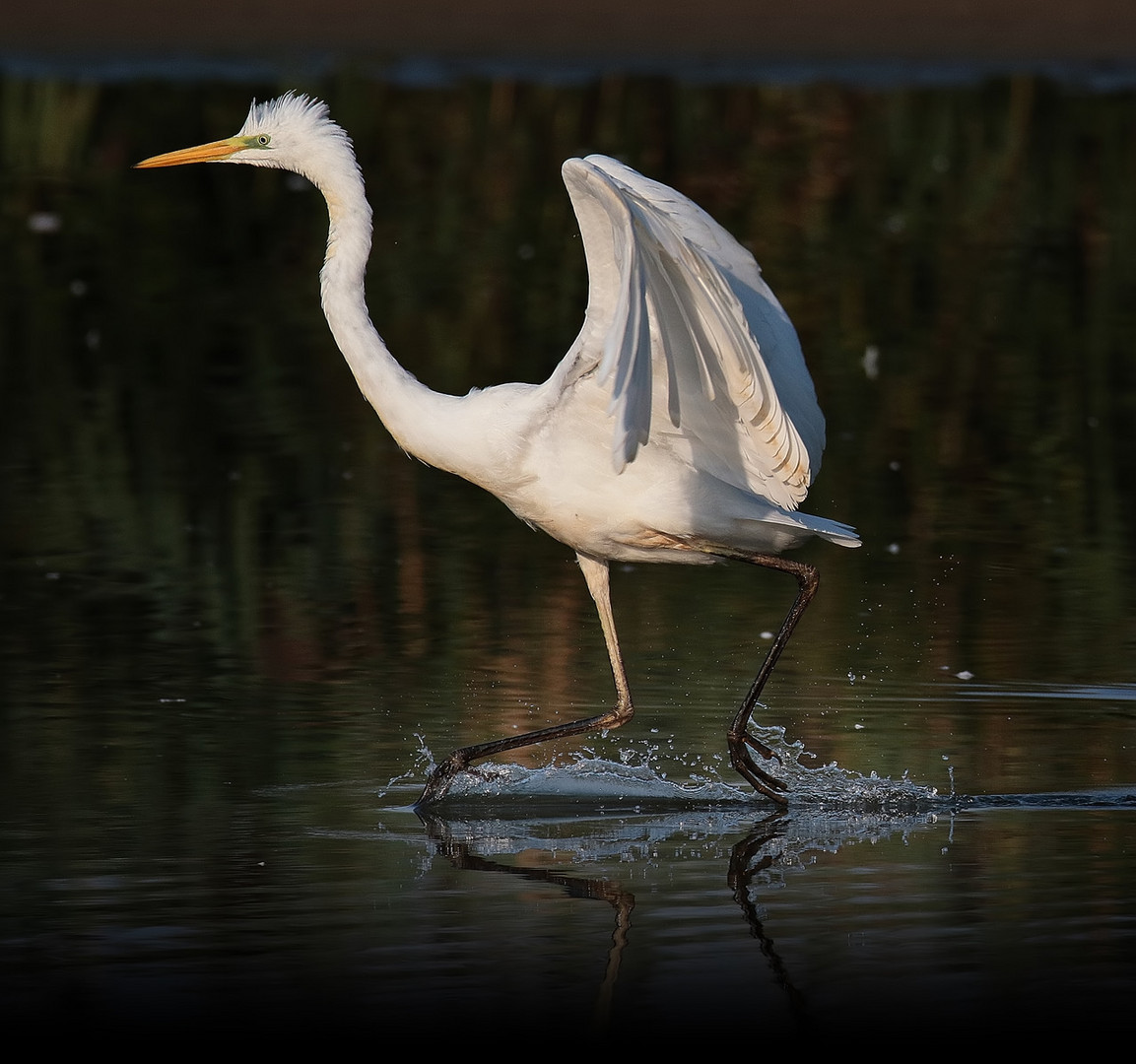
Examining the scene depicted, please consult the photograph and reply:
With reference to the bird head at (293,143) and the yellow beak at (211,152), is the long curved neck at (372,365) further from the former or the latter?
the yellow beak at (211,152)

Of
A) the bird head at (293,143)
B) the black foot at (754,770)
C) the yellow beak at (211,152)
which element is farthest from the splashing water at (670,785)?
the yellow beak at (211,152)

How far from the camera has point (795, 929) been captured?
5758mm

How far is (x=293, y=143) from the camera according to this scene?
774 centimetres

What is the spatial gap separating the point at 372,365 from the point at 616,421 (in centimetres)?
93

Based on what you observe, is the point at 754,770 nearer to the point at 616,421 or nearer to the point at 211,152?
the point at 616,421

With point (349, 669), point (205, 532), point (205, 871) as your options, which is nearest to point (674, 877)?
point (205, 871)

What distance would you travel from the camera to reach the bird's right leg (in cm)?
718

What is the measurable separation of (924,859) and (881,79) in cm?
1987

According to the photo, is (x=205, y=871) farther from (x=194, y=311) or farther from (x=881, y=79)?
(x=881, y=79)

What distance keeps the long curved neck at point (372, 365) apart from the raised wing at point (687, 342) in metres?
0.51

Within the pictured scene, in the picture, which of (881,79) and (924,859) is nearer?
(924,859)

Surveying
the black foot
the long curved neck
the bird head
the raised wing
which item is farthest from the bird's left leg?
the bird head

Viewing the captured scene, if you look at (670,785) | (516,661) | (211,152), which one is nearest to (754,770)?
(670,785)

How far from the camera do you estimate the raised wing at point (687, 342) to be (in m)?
6.38
